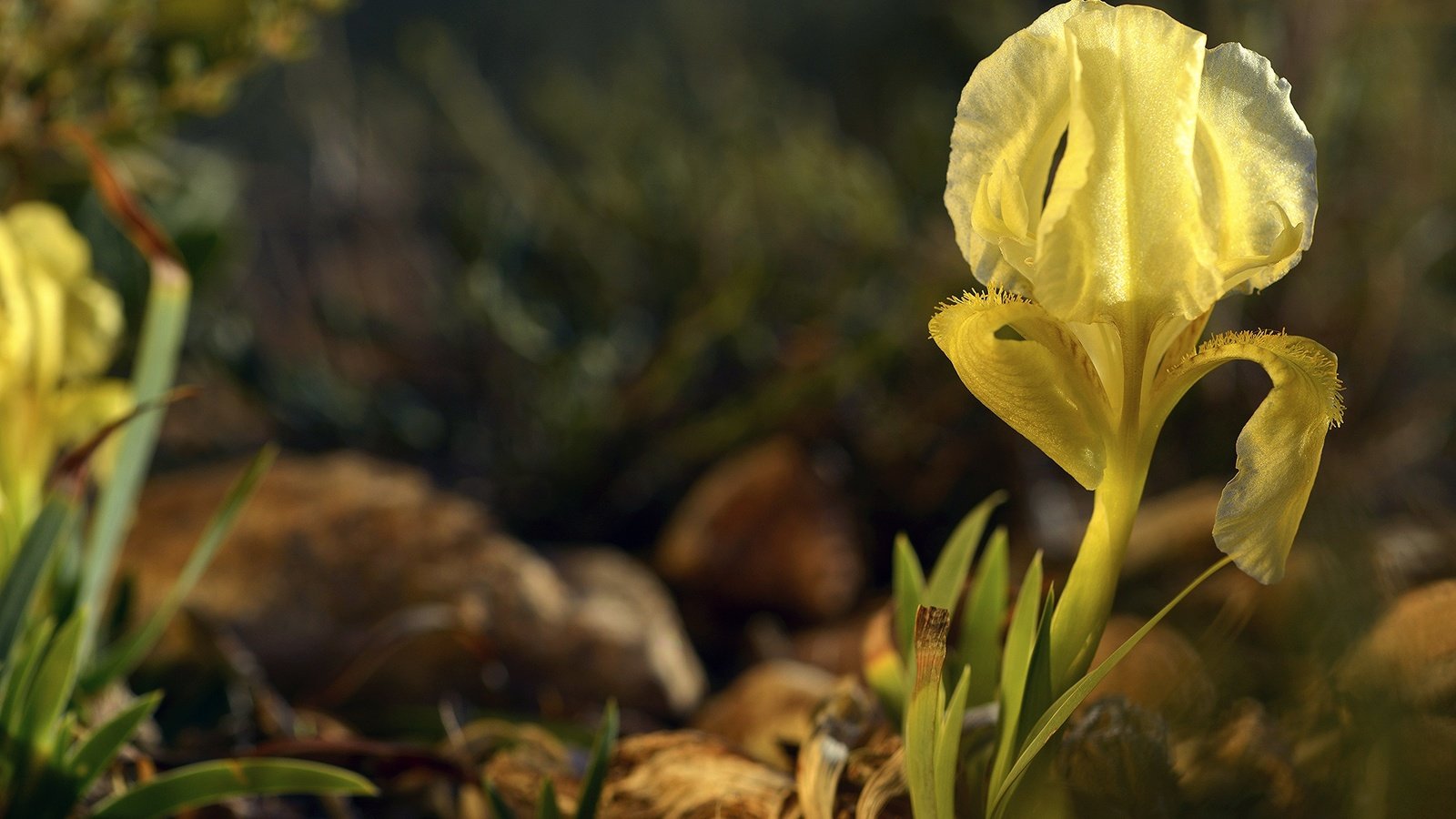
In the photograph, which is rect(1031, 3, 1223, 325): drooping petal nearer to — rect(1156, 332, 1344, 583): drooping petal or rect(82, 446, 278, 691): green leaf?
rect(1156, 332, 1344, 583): drooping petal

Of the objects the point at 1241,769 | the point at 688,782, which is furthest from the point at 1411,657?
the point at 688,782

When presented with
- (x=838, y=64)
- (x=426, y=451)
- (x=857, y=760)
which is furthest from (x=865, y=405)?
(x=838, y=64)

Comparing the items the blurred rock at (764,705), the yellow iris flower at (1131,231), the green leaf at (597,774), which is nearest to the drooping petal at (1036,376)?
the yellow iris flower at (1131,231)

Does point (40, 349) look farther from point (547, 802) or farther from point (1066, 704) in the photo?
point (1066, 704)

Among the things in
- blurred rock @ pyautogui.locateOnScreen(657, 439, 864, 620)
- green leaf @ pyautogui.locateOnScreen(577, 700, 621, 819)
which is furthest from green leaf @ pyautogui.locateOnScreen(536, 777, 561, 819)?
blurred rock @ pyautogui.locateOnScreen(657, 439, 864, 620)

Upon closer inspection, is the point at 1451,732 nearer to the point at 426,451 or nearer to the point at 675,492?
the point at 675,492
